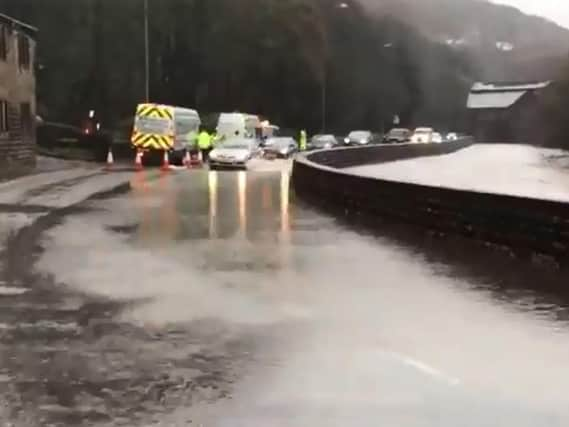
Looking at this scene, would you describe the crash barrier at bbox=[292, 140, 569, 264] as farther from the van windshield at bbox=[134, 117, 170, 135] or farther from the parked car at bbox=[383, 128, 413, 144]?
the parked car at bbox=[383, 128, 413, 144]

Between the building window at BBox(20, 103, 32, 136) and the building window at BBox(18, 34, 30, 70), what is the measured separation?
1798 mm

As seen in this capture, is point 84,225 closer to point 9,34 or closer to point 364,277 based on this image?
point 364,277

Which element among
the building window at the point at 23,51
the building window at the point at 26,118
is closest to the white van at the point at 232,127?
the building window at the point at 26,118

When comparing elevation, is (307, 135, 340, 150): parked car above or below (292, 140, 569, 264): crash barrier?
below

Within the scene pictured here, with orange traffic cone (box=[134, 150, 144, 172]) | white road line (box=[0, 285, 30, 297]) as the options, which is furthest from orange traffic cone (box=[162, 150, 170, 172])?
white road line (box=[0, 285, 30, 297])

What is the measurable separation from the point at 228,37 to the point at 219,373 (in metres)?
77.9

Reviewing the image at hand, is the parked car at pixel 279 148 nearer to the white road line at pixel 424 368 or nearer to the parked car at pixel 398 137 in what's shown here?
the parked car at pixel 398 137

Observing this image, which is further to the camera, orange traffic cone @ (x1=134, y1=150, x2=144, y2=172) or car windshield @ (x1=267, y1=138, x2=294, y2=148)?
car windshield @ (x1=267, y1=138, x2=294, y2=148)

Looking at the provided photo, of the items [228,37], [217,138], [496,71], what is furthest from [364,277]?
[496,71]

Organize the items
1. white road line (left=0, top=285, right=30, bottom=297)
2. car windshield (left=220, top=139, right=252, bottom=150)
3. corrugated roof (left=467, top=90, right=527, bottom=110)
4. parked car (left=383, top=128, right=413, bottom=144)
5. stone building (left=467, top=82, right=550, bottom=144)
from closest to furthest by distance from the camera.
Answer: white road line (left=0, top=285, right=30, bottom=297) < car windshield (left=220, top=139, right=252, bottom=150) < parked car (left=383, top=128, right=413, bottom=144) < stone building (left=467, top=82, right=550, bottom=144) < corrugated roof (left=467, top=90, right=527, bottom=110)

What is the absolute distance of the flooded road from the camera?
707 centimetres

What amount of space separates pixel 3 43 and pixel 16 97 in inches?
126

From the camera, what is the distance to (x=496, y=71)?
166375 millimetres

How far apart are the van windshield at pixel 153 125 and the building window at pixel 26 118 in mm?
5322
